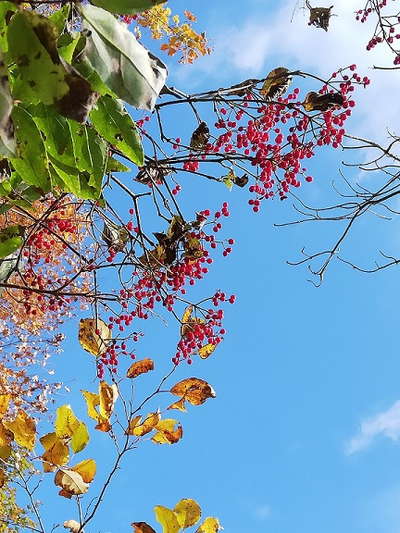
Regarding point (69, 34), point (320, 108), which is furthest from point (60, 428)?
point (320, 108)

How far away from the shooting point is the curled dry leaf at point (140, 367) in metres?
2.44

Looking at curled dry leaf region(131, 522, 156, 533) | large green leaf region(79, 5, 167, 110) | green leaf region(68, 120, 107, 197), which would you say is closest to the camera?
large green leaf region(79, 5, 167, 110)

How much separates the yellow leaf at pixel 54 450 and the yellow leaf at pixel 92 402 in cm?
23

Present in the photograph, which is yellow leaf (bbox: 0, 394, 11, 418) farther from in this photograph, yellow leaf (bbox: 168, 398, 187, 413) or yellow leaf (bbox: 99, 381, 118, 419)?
yellow leaf (bbox: 168, 398, 187, 413)

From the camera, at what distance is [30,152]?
1.09 m

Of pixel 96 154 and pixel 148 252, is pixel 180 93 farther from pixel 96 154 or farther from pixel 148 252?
pixel 96 154

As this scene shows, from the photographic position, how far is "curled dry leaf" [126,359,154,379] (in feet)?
8.02

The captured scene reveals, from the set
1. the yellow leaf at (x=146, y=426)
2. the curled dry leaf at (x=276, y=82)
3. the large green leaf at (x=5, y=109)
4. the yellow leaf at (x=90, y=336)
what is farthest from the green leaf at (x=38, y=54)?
the curled dry leaf at (x=276, y=82)

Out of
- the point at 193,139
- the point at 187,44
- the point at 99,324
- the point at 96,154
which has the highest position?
the point at 187,44

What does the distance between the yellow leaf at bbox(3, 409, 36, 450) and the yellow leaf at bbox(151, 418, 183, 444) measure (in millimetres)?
504

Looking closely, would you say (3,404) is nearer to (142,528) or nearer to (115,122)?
(142,528)

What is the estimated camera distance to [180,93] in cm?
345

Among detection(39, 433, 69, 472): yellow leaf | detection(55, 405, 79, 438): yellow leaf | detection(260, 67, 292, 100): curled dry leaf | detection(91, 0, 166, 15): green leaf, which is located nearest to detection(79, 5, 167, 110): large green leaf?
detection(91, 0, 166, 15): green leaf

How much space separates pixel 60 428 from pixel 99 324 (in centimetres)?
112
